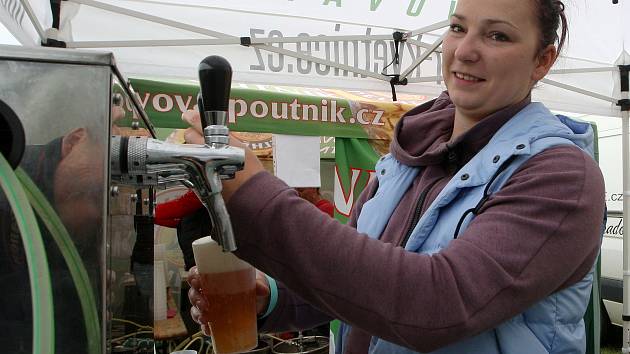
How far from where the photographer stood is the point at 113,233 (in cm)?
57

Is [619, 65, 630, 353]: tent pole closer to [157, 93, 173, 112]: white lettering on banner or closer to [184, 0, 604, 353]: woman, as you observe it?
[184, 0, 604, 353]: woman

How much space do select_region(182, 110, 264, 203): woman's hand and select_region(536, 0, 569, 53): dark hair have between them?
1.90 feet

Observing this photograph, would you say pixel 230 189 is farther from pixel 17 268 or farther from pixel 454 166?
pixel 454 166

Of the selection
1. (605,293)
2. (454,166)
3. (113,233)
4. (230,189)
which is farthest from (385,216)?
(605,293)

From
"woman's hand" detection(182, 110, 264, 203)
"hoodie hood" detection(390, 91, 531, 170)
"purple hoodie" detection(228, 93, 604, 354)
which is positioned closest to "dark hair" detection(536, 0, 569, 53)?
"hoodie hood" detection(390, 91, 531, 170)

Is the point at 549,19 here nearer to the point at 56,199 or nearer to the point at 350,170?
the point at 56,199

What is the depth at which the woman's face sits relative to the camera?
895 mm

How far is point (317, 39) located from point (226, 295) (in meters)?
1.77

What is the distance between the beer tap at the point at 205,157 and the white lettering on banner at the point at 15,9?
1.36 metres

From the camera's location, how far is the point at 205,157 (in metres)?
0.53

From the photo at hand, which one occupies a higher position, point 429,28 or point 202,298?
point 429,28

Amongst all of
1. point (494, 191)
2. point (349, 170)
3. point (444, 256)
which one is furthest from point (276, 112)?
point (444, 256)

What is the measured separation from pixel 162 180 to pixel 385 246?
0.28 meters

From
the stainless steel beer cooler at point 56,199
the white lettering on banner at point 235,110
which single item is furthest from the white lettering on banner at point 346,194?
the stainless steel beer cooler at point 56,199
